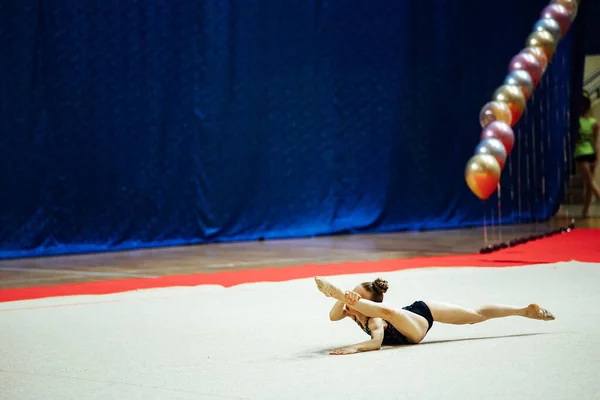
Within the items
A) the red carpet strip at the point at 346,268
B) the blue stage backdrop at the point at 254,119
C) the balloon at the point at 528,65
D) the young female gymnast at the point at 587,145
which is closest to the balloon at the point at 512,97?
the balloon at the point at 528,65

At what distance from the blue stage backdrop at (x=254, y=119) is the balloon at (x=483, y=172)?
1987 millimetres

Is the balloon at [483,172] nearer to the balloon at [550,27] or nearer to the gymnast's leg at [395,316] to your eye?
the balloon at [550,27]

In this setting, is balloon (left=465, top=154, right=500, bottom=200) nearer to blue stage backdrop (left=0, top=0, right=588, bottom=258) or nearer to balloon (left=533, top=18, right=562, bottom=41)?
balloon (left=533, top=18, right=562, bottom=41)

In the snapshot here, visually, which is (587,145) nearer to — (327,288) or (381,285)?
(381,285)

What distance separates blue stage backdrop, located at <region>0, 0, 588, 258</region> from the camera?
20.8ft

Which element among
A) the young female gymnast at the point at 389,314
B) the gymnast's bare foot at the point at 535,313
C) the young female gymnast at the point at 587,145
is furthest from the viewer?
the young female gymnast at the point at 587,145

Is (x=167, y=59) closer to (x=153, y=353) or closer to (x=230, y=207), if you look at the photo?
(x=230, y=207)

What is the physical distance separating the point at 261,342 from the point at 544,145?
7.79 metres

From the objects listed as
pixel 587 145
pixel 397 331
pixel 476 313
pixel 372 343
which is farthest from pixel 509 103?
pixel 372 343

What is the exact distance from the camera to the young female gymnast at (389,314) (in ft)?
8.81

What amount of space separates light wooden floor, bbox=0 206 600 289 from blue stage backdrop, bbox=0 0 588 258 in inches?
13.3

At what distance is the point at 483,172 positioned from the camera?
636 cm

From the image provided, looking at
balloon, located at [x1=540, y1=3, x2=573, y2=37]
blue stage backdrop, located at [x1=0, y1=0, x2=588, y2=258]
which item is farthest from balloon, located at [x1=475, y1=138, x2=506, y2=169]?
blue stage backdrop, located at [x1=0, y1=0, x2=588, y2=258]

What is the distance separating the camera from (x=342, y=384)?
2305 millimetres
